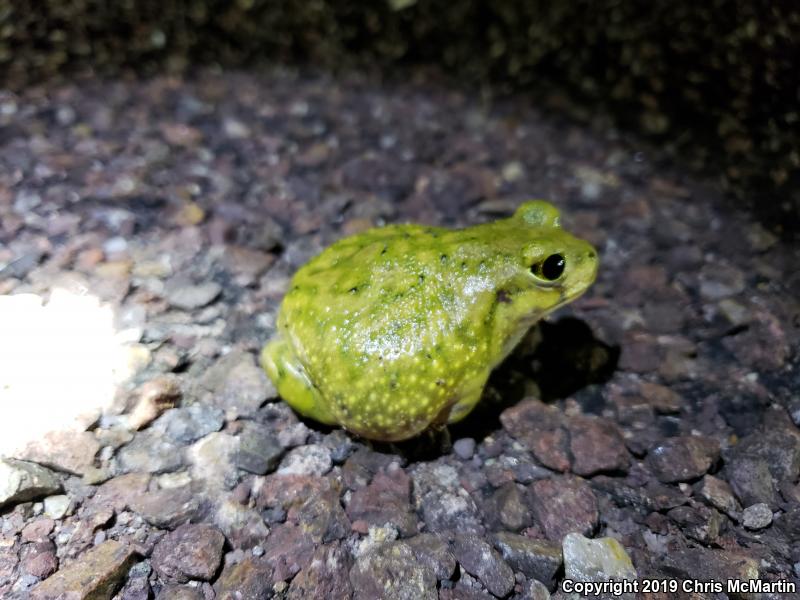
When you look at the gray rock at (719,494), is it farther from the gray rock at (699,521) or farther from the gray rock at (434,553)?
the gray rock at (434,553)

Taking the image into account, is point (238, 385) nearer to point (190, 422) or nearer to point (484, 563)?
point (190, 422)

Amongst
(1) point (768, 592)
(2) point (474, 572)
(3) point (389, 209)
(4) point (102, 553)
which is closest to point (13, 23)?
(3) point (389, 209)

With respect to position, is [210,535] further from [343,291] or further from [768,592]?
[768,592]

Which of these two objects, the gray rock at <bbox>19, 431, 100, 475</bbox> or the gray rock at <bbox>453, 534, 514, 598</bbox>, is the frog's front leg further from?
the gray rock at <bbox>19, 431, 100, 475</bbox>

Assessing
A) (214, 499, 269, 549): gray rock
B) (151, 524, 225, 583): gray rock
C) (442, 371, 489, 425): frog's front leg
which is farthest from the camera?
(442, 371, 489, 425): frog's front leg

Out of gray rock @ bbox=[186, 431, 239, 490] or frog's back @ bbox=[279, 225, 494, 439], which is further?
gray rock @ bbox=[186, 431, 239, 490]

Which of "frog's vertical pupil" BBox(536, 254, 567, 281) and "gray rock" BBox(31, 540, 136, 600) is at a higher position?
"frog's vertical pupil" BBox(536, 254, 567, 281)

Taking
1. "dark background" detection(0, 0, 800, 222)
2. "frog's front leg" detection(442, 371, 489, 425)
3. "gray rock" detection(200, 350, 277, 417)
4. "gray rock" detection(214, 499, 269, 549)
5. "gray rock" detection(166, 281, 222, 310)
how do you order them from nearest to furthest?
"gray rock" detection(214, 499, 269, 549), "frog's front leg" detection(442, 371, 489, 425), "gray rock" detection(200, 350, 277, 417), "gray rock" detection(166, 281, 222, 310), "dark background" detection(0, 0, 800, 222)

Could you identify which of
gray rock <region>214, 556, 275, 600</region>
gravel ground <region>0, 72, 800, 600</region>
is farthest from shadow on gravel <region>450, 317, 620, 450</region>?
gray rock <region>214, 556, 275, 600</region>
